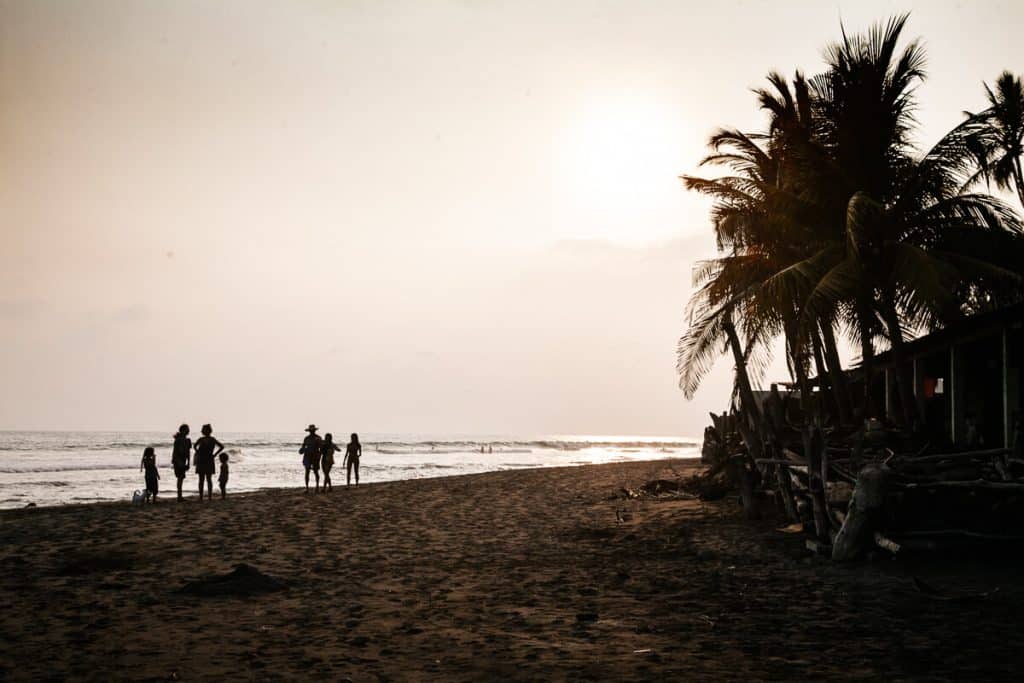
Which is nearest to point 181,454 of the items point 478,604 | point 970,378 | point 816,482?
point 478,604

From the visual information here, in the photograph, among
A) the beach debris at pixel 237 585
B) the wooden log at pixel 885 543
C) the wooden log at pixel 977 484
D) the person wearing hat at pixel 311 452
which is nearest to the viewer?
the beach debris at pixel 237 585

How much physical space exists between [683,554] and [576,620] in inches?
169

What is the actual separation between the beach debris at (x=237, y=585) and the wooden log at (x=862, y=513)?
6.93 metres

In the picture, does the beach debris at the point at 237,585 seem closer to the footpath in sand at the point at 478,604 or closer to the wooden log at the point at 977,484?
the footpath in sand at the point at 478,604

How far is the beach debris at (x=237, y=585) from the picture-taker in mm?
9406

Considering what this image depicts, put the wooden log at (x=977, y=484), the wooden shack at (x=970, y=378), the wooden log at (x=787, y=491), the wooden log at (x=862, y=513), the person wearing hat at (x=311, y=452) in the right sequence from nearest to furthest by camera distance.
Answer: the wooden log at (x=977, y=484)
the wooden log at (x=862, y=513)
the wooden log at (x=787, y=491)
the wooden shack at (x=970, y=378)
the person wearing hat at (x=311, y=452)

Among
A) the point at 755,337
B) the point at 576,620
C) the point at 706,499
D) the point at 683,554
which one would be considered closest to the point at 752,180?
the point at 755,337

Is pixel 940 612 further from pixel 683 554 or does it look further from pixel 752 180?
pixel 752 180

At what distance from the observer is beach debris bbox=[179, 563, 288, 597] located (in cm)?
941

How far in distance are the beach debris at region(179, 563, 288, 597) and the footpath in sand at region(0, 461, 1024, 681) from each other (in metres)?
0.03

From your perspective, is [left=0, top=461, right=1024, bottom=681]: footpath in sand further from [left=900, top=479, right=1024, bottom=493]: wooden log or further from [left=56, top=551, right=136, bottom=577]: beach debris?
[left=900, top=479, right=1024, bottom=493]: wooden log

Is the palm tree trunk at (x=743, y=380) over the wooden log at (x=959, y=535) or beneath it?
A: over

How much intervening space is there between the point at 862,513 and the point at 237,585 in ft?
25.1

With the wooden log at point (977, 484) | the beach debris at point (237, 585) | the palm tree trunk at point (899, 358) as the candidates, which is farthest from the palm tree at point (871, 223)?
the beach debris at point (237, 585)
